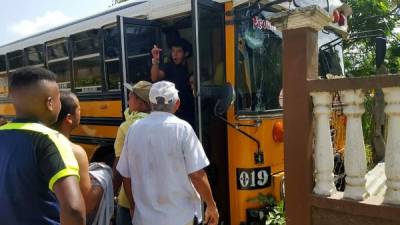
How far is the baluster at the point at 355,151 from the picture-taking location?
7.29 feet

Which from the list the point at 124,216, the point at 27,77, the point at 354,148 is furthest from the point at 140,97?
the point at 354,148

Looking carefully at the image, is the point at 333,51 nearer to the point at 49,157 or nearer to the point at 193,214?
the point at 193,214

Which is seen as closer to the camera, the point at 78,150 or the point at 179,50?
the point at 78,150

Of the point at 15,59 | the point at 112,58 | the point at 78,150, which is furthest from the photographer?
the point at 15,59

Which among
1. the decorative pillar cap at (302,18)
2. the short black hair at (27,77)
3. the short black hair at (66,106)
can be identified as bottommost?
the short black hair at (66,106)

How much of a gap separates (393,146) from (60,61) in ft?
14.6

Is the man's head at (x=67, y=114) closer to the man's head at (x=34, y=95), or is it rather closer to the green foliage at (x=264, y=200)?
the man's head at (x=34, y=95)

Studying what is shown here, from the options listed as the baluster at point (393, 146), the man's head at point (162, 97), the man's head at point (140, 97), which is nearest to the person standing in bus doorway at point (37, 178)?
the man's head at point (162, 97)

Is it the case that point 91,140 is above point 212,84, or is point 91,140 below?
below

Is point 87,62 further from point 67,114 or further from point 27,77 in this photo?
point 27,77

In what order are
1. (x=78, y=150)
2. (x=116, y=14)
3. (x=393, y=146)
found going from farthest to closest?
1. (x=116, y=14)
2. (x=393, y=146)
3. (x=78, y=150)

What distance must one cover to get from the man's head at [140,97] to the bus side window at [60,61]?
95.6 inches

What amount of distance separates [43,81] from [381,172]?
275 centimetres

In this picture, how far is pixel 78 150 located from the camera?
77.6 inches
